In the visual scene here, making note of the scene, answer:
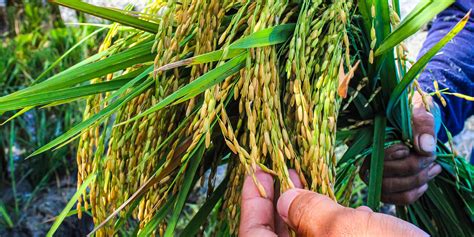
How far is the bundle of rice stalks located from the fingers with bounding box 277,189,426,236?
0.03m

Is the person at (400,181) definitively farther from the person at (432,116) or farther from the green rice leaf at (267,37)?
the green rice leaf at (267,37)

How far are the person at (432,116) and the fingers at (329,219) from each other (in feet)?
1.29

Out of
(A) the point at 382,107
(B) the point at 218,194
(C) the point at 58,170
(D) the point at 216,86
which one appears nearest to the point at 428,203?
(A) the point at 382,107

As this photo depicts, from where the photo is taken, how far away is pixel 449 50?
1719mm

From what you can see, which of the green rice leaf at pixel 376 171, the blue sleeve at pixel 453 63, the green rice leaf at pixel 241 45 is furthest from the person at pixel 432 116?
the green rice leaf at pixel 241 45

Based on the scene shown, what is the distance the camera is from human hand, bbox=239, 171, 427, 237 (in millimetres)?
809

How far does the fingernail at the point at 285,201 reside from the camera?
0.88 m

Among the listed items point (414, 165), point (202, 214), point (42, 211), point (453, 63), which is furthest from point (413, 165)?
point (42, 211)

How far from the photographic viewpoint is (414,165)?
1.41 meters

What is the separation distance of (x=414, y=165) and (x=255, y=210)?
24.7 inches

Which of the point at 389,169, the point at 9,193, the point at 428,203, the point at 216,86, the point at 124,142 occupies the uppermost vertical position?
the point at 216,86

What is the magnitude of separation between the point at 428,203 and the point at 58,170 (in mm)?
2495

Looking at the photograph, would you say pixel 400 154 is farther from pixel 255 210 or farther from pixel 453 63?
pixel 255 210

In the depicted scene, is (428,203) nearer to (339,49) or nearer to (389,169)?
(389,169)
